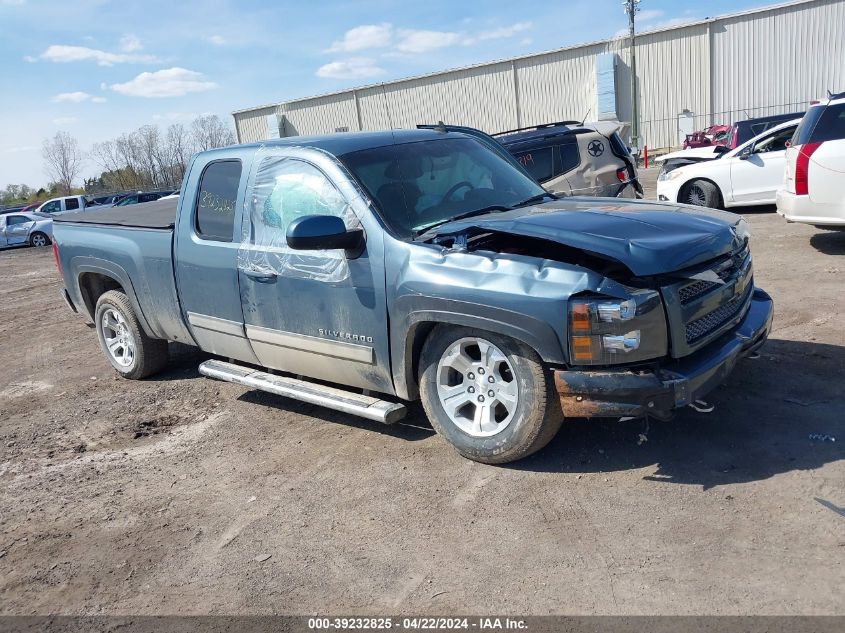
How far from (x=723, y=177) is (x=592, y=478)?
10086mm

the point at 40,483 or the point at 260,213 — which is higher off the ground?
the point at 260,213

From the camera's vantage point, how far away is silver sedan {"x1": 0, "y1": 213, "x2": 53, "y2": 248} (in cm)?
2681

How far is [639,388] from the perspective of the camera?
3584 millimetres

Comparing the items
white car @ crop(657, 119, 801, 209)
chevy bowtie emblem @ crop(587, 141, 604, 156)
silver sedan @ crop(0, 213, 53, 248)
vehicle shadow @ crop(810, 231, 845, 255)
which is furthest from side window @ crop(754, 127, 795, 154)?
silver sedan @ crop(0, 213, 53, 248)

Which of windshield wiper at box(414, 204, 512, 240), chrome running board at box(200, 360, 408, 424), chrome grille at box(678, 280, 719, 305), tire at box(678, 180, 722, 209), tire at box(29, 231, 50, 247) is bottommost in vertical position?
tire at box(29, 231, 50, 247)

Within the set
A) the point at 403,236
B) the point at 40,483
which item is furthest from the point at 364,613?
the point at 40,483

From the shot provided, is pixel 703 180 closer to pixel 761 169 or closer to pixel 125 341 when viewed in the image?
pixel 761 169

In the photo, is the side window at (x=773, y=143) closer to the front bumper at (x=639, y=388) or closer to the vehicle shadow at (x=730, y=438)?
the vehicle shadow at (x=730, y=438)

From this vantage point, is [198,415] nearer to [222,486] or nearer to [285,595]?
[222,486]

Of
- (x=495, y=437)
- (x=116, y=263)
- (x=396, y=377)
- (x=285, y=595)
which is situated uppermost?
(x=116, y=263)

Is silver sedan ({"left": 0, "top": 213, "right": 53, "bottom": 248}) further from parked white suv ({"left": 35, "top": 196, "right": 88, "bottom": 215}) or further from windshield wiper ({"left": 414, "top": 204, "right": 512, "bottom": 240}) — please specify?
windshield wiper ({"left": 414, "top": 204, "right": 512, "bottom": 240})

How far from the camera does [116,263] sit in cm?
623

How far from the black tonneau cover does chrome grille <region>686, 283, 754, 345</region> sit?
3885mm

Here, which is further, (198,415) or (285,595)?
(198,415)
